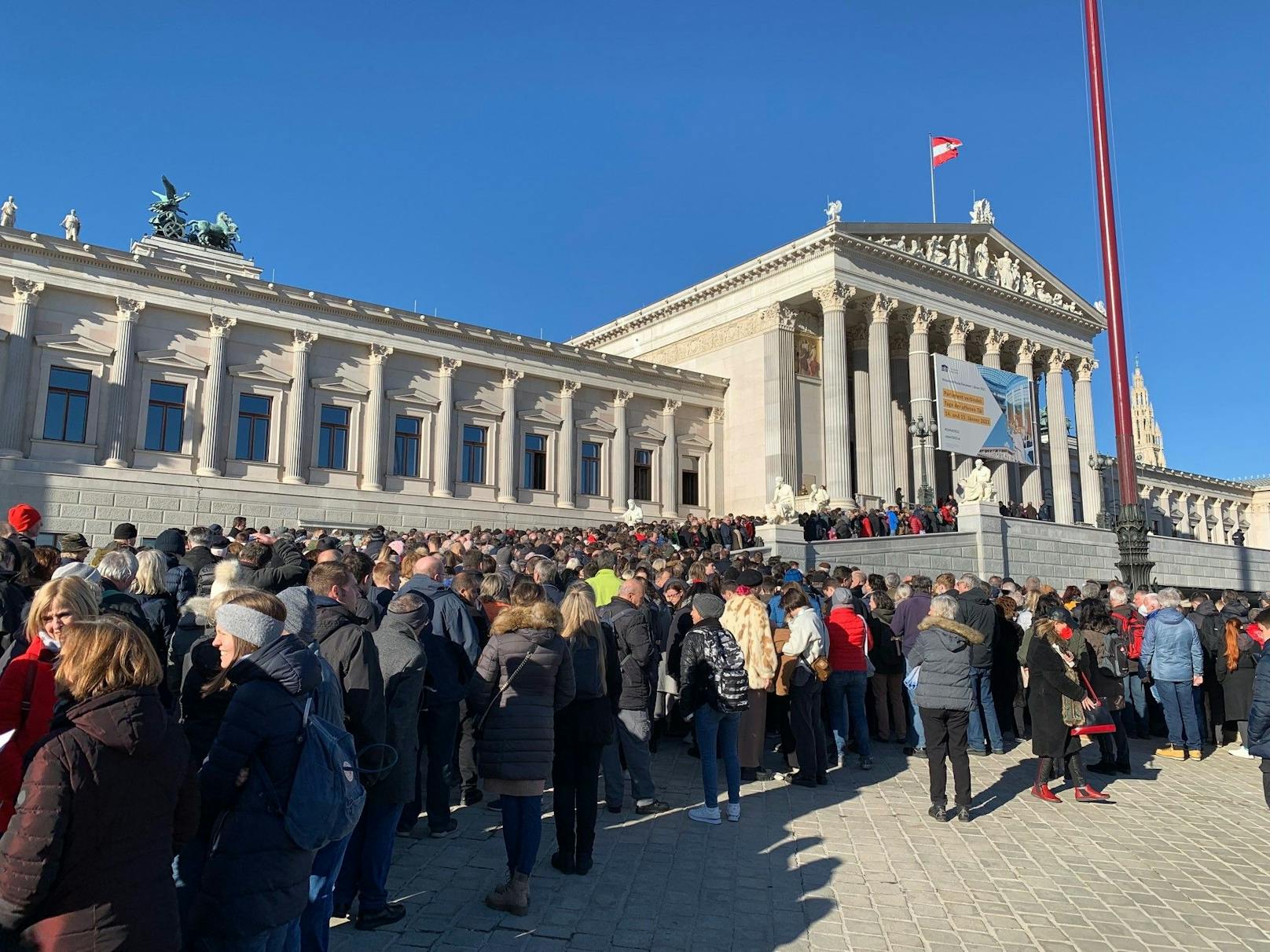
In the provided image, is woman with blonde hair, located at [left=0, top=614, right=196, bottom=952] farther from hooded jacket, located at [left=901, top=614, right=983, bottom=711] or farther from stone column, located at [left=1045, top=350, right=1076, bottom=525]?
stone column, located at [left=1045, top=350, right=1076, bottom=525]

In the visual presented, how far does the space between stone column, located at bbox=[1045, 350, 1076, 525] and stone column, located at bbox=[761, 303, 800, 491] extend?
15.1 m

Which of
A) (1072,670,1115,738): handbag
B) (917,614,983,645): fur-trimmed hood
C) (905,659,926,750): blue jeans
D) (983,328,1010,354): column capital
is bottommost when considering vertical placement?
(905,659,926,750): blue jeans

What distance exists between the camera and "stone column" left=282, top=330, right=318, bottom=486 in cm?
2742

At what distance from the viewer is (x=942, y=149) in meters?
39.2

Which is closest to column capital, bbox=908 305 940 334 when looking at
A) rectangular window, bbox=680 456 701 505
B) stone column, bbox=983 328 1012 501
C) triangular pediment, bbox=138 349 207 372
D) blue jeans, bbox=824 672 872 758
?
stone column, bbox=983 328 1012 501

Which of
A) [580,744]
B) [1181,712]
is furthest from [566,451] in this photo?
[580,744]

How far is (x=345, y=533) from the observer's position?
26.8 m

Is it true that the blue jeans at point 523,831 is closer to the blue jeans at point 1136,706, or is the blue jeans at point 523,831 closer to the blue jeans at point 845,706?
the blue jeans at point 845,706

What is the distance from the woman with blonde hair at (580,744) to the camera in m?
5.82

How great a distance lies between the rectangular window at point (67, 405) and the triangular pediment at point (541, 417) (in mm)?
13856

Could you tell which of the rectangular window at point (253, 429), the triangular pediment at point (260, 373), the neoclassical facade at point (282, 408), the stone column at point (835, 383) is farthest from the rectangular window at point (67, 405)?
the stone column at point (835, 383)

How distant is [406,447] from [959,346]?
2430 cm

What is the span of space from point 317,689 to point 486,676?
1768 mm

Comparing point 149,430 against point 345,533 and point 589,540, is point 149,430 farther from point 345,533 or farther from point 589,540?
point 589,540
